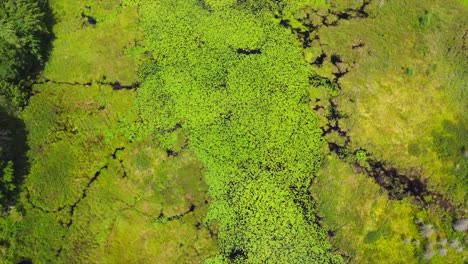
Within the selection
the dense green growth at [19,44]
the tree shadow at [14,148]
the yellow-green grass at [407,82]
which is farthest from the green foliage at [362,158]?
the dense green growth at [19,44]

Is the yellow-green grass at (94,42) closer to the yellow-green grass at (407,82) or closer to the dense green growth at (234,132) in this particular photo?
the dense green growth at (234,132)

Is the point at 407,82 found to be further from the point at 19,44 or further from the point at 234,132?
the point at 19,44

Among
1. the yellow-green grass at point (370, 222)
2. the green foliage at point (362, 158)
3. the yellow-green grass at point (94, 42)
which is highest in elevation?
the yellow-green grass at point (94, 42)

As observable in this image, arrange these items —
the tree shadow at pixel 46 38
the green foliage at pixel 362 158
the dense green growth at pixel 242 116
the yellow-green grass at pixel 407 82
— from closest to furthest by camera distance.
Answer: the dense green growth at pixel 242 116 < the green foliage at pixel 362 158 < the yellow-green grass at pixel 407 82 < the tree shadow at pixel 46 38

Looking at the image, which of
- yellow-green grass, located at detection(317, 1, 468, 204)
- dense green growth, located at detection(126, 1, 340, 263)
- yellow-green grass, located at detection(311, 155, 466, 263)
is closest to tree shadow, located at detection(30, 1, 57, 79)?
dense green growth, located at detection(126, 1, 340, 263)

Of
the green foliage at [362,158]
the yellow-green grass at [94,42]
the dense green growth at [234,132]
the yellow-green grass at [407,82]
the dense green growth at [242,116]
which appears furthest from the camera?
the yellow-green grass at [94,42]

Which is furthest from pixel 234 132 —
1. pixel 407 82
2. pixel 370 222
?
pixel 407 82

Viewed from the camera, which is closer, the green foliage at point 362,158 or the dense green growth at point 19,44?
the dense green growth at point 19,44
